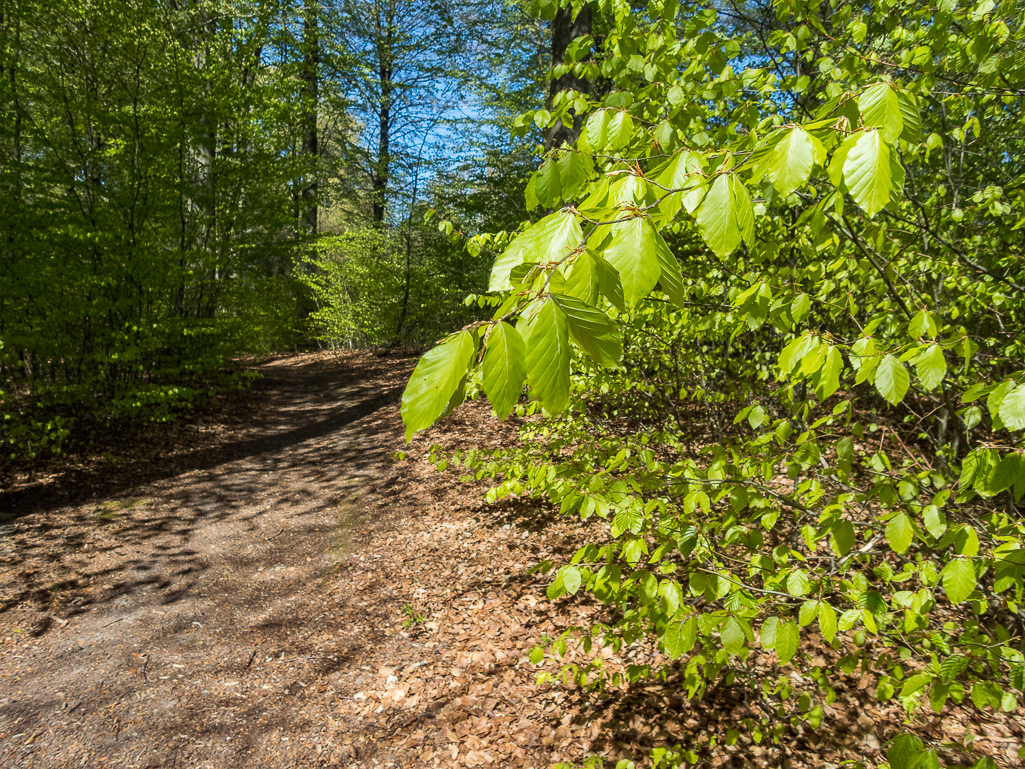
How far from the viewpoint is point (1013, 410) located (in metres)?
1.12

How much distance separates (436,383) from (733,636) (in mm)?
1264

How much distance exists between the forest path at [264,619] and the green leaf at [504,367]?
3005mm

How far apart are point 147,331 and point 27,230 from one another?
5.56ft

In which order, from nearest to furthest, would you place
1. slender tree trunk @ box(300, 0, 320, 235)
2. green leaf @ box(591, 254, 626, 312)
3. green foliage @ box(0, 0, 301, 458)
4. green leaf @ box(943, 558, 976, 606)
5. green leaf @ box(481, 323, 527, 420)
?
green leaf @ box(481, 323, 527, 420) < green leaf @ box(591, 254, 626, 312) < green leaf @ box(943, 558, 976, 606) < green foliage @ box(0, 0, 301, 458) < slender tree trunk @ box(300, 0, 320, 235)

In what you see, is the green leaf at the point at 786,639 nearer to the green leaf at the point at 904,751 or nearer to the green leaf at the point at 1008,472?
the green leaf at the point at 904,751

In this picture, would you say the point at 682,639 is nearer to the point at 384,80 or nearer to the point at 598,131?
the point at 598,131

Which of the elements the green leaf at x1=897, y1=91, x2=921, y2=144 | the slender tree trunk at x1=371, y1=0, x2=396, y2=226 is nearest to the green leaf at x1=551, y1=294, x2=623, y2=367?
the green leaf at x1=897, y1=91, x2=921, y2=144

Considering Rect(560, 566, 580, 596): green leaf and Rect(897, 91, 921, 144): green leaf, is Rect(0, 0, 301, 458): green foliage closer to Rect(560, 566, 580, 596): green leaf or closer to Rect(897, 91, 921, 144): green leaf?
Rect(560, 566, 580, 596): green leaf

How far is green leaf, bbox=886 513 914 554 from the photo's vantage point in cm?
149

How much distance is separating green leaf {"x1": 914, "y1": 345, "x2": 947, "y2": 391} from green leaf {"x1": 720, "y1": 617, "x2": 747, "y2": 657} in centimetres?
94

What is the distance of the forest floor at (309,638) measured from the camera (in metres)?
2.94

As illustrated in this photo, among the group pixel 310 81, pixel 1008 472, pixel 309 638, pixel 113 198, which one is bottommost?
pixel 309 638

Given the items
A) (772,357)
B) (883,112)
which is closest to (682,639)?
(883,112)

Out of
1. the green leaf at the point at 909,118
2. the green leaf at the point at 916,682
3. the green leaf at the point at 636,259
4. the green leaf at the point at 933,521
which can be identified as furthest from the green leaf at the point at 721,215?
the green leaf at the point at 916,682
